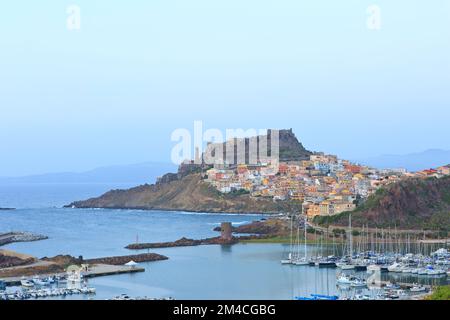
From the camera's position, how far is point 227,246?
11.4 meters

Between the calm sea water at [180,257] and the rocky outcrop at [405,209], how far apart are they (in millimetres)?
2156

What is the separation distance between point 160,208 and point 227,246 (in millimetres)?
10278

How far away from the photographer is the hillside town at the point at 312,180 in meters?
15.3

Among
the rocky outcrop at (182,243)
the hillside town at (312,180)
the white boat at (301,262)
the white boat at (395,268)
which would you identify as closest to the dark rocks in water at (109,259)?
the rocky outcrop at (182,243)

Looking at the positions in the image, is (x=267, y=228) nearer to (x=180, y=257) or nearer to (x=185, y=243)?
(x=185, y=243)

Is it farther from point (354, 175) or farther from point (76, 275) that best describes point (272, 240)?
point (354, 175)

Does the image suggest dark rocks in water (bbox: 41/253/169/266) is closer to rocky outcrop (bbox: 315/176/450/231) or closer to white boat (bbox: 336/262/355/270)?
white boat (bbox: 336/262/355/270)

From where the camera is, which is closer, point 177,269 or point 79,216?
point 177,269

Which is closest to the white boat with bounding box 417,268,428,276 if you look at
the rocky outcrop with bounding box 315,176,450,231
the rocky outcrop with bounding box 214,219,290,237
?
the rocky outcrop with bounding box 315,176,450,231

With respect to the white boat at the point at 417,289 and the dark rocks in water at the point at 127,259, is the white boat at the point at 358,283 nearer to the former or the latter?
the white boat at the point at 417,289

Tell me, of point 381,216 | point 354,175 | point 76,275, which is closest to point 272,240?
point 381,216

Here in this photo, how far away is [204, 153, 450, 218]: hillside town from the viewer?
50.3 feet

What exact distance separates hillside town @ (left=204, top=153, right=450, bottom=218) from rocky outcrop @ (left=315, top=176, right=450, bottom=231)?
2.47 ft
